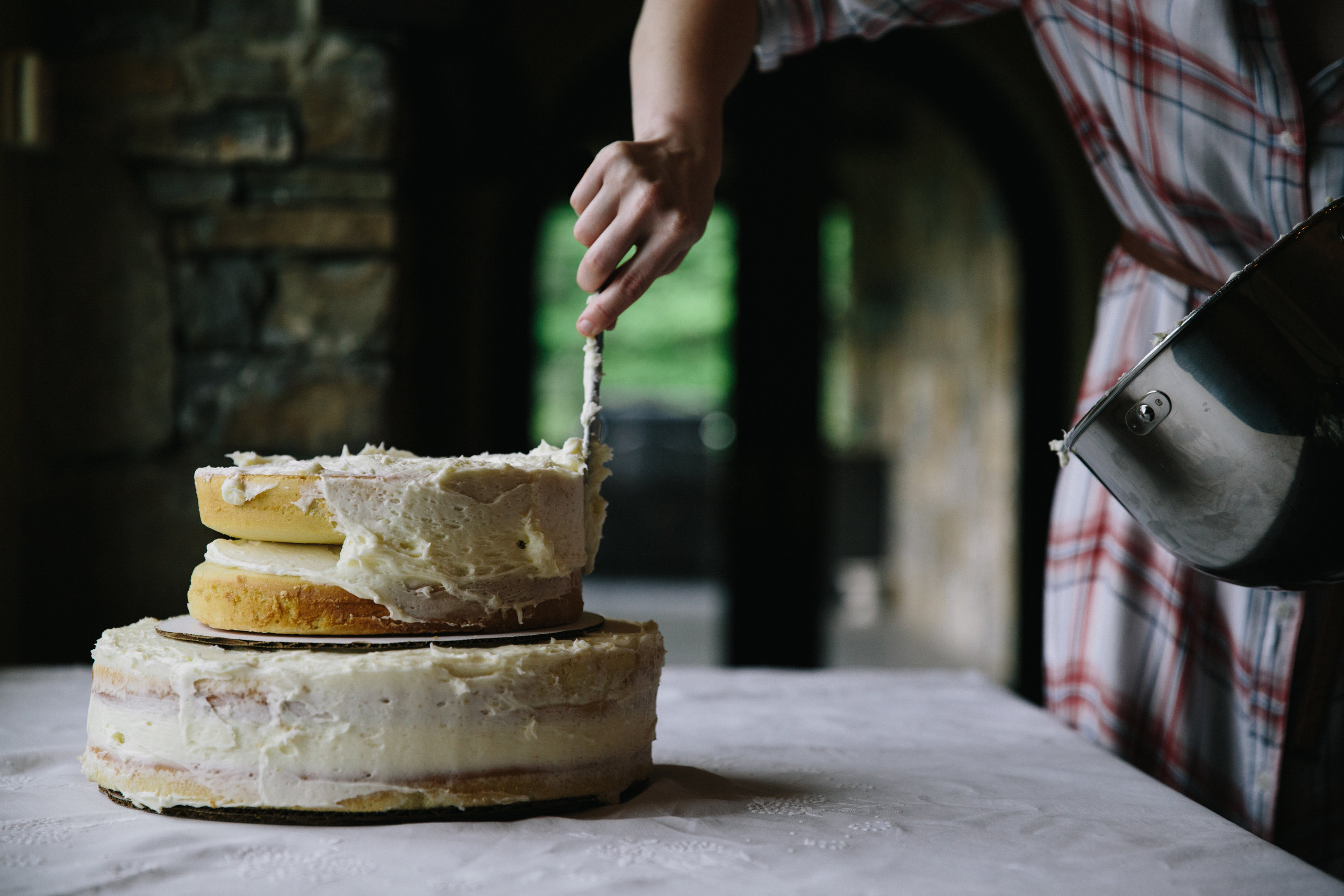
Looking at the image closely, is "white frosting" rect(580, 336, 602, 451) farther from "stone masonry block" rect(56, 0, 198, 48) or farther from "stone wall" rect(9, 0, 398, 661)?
"stone masonry block" rect(56, 0, 198, 48)

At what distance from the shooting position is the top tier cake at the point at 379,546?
0.75m

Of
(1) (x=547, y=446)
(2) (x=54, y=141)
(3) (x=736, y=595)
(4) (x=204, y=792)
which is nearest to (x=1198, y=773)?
(1) (x=547, y=446)

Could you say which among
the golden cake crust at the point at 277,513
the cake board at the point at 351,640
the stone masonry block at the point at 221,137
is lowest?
the cake board at the point at 351,640

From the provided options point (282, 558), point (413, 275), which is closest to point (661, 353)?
point (413, 275)

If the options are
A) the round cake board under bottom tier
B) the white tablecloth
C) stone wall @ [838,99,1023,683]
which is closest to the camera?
the white tablecloth

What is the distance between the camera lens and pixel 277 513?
2.50 ft

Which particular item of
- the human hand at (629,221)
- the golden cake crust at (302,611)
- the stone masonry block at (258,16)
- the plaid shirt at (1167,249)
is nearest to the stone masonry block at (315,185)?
the stone masonry block at (258,16)

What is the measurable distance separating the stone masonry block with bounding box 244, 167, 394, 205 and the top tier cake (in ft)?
3.86

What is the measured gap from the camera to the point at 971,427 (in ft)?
14.5

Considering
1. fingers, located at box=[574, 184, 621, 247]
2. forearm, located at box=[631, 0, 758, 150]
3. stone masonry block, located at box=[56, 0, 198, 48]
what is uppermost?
stone masonry block, located at box=[56, 0, 198, 48]

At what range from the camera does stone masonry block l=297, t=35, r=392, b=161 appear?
6.10ft

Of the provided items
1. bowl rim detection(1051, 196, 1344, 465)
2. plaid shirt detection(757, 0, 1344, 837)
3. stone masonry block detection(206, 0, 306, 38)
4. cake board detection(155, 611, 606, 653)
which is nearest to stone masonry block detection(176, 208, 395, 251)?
stone masonry block detection(206, 0, 306, 38)

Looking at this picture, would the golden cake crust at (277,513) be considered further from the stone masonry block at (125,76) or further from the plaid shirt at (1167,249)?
the stone masonry block at (125,76)

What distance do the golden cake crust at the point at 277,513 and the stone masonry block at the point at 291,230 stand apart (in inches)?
45.9
